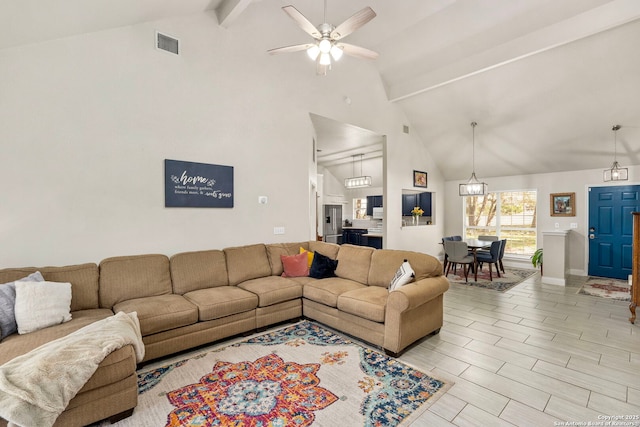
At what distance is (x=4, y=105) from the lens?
2.79m

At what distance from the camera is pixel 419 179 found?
761 cm

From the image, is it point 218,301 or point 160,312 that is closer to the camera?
point 160,312

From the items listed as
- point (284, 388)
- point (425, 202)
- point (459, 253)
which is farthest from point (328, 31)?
point (425, 202)

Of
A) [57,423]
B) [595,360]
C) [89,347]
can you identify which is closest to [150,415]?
[57,423]

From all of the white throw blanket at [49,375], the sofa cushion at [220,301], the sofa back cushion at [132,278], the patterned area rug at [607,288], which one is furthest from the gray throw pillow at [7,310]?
the patterned area rug at [607,288]

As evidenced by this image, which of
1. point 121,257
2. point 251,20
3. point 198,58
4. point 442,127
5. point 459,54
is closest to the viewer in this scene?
point 121,257

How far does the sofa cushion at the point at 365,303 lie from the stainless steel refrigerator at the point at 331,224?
6553 mm

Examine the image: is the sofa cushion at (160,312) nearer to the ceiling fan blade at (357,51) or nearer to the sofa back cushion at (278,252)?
the sofa back cushion at (278,252)

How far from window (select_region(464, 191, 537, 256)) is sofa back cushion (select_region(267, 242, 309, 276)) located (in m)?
5.91

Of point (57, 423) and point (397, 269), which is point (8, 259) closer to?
point (57, 423)

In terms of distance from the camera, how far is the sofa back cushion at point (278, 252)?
4367 millimetres

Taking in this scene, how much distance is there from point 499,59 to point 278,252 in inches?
189

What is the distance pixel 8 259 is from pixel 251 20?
4101mm

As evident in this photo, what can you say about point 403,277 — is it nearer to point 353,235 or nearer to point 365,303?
point 365,303
